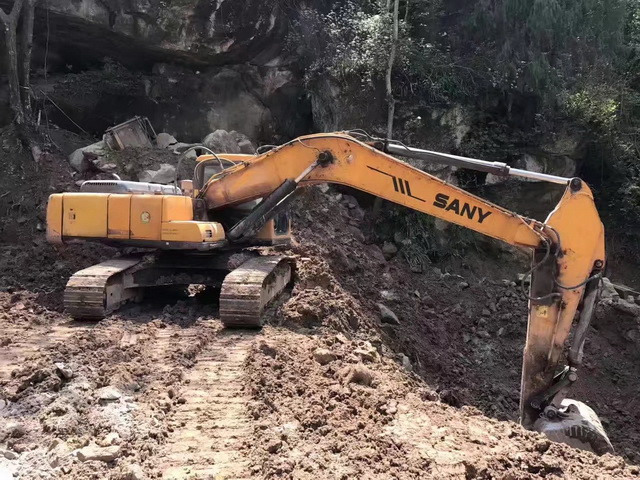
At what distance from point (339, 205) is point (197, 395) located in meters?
9.06

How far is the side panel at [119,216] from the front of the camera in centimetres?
702

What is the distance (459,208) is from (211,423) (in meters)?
3.26

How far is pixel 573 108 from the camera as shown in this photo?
43.0 ft

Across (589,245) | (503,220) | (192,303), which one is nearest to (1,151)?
Result: (192,303)

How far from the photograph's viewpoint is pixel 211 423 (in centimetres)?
388

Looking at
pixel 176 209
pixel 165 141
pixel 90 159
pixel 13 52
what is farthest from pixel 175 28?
pixel 176 209

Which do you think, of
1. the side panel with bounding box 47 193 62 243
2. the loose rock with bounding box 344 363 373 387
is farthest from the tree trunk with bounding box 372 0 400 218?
the loose rock with bounding box 344 363 373 387

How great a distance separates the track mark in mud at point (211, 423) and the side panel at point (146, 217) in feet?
7.01

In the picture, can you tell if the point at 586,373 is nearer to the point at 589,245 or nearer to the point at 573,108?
the point at 589,245

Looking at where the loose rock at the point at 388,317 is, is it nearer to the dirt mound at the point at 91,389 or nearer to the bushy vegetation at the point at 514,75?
the dirt mound at the point at 91,389

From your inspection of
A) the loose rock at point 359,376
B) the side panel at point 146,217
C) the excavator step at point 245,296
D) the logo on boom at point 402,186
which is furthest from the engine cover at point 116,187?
the loose rock at point 359,376

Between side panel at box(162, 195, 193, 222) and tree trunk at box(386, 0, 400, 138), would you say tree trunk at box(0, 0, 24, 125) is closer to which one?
side panel at box(162, 195, 193, 222)

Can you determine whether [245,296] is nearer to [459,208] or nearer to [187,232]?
[187,232]

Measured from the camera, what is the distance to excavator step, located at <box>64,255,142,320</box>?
6.52m
